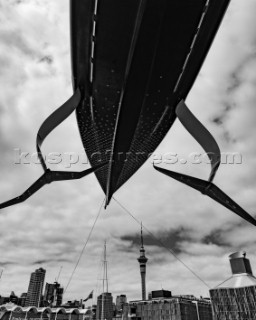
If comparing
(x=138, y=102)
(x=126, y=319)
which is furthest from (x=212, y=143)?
(x=126, y=319)

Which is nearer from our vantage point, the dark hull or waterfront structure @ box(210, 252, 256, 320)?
the dark hull

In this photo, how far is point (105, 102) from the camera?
10.6m

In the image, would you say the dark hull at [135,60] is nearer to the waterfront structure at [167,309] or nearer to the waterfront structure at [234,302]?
the waterfront structure at [234,302]

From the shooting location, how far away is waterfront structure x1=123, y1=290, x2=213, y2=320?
418 feet

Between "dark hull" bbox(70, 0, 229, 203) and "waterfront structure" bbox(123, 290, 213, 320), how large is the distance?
136865 millimetres

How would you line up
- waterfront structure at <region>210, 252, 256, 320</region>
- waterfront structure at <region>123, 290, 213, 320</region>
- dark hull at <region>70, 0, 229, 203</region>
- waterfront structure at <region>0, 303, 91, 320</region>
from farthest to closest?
waterfront structure at <region>123, 290, 213, 320</region> → waterfront structure at <region>0, 303, 91, 320</region> → waterfront structure at <region>210, 252, 256, 320</region> → dark hull at <region>70, 0, 229, 203</region>

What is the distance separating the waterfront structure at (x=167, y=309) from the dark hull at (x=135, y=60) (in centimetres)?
13686

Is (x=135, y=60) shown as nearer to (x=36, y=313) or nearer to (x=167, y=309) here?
(x=36, y=313)

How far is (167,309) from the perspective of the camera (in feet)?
426

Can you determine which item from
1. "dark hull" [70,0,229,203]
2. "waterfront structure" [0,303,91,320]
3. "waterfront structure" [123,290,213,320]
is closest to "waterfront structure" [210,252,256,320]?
"waterfront structure" [123,290,213,320]

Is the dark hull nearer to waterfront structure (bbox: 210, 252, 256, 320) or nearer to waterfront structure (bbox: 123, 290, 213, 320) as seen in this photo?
waterfront structure (bbox: 210, 252, 256, 320)

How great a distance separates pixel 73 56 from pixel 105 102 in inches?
88.8

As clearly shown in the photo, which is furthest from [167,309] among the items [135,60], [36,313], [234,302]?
[135,60]

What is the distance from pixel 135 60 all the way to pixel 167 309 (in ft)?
474
